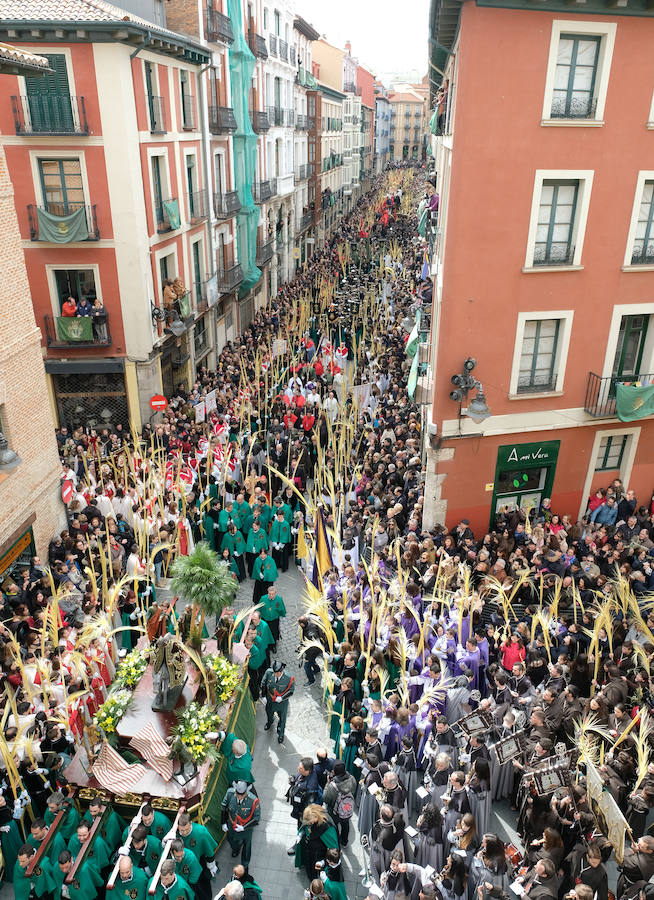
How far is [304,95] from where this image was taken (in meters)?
50.7

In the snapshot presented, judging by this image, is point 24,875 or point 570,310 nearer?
point 24,875

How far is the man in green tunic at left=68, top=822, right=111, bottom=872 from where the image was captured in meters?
8.73

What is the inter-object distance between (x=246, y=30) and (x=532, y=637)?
32.4 metres

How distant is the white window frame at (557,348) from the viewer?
15836mm

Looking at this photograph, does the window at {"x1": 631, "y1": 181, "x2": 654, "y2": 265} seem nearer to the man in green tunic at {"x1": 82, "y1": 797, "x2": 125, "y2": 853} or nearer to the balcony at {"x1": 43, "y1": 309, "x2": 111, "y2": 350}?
the man in green tunic at {"x1": 82, "y1": 797, "x2": 125, "y2": 853}

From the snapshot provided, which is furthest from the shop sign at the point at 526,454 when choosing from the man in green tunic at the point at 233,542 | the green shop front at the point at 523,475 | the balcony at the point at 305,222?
the balcony at the point at 305,222

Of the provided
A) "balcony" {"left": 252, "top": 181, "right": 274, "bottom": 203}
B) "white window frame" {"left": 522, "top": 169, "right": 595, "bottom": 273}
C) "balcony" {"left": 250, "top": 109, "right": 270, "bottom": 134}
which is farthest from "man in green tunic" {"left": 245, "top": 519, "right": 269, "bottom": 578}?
"balcony" {"left": 250, "top": 109, "right": 270, "bottom": 134}

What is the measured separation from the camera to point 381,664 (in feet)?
36.7

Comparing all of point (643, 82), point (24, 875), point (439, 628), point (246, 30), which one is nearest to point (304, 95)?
point (246, 30)

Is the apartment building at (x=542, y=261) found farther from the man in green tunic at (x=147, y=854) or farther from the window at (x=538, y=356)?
the man in green tunic at (x=147, y=854)

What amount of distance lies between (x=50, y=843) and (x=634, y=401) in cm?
1454

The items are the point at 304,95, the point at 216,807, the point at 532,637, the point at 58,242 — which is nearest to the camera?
the point at 216,807

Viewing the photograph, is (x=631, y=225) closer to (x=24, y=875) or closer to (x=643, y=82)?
(x=643, y=82)

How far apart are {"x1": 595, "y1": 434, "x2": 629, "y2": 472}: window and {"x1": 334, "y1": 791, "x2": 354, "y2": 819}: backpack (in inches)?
451
